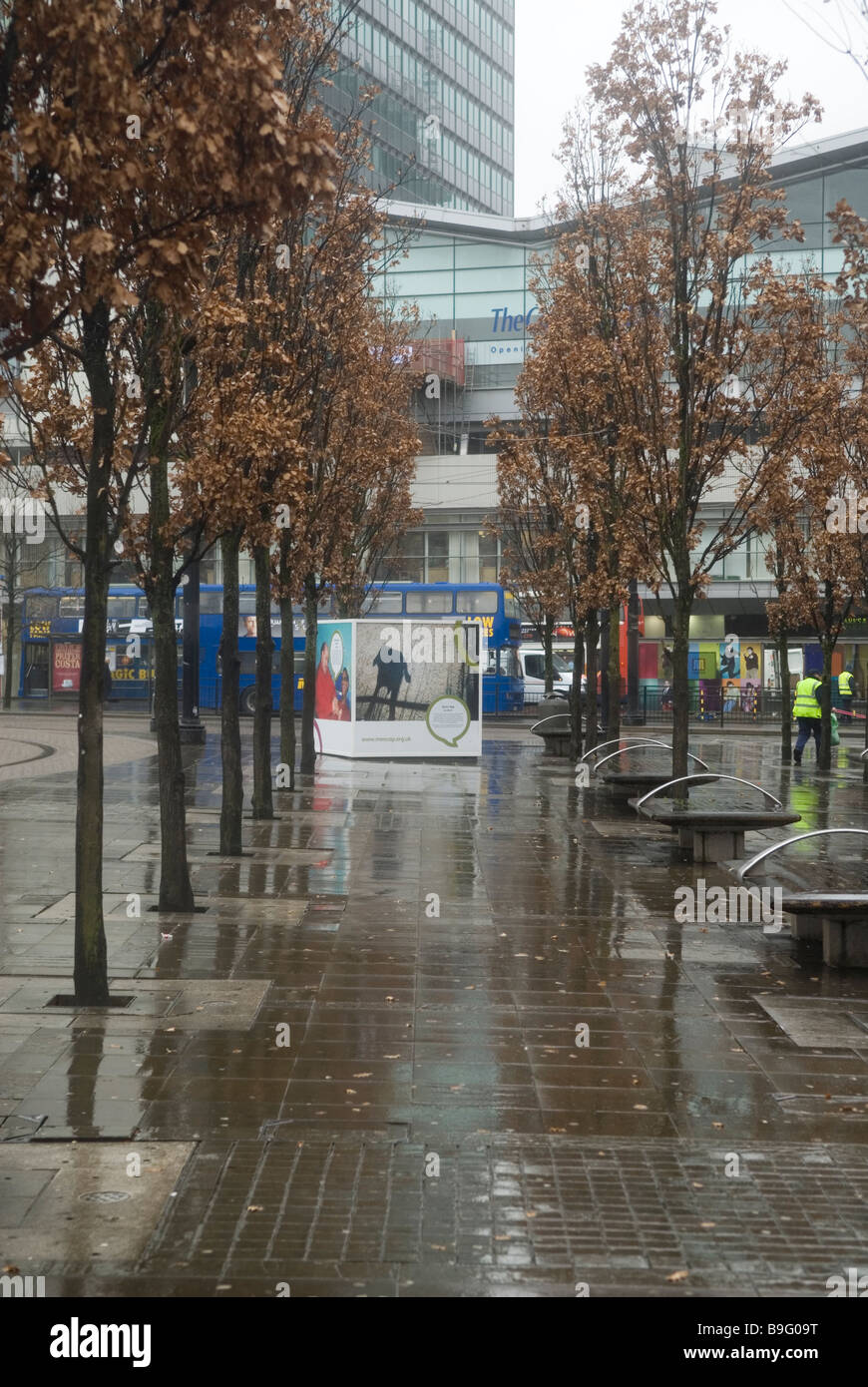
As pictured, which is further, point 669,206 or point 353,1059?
point 669,206

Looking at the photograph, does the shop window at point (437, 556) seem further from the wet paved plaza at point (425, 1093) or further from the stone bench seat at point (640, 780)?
the wet paved plaza at point (425, 1093)

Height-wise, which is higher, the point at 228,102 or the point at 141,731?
the point at 228,102

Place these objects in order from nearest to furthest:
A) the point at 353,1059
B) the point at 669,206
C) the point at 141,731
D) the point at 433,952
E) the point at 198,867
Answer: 1. the point at 353,1059
2. the point at 433,952
3. the point at 198,867
4. the point at 669,206
5. the point at 141,731

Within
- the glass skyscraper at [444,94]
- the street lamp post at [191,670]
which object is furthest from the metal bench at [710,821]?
the glass skyscraper at [444,94]

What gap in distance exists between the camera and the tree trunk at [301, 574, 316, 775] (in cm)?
2392

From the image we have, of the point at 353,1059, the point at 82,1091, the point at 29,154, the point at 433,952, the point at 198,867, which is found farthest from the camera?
the point at 198,867

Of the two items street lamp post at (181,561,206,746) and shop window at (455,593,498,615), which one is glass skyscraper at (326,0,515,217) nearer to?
shop window at (455,593,498,615)

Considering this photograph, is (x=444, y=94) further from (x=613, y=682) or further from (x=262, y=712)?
(x=262, y=712)

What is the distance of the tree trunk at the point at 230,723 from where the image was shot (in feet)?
44.6

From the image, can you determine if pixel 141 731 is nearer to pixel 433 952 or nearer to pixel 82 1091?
pixel 433 952

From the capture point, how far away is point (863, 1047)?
760 centimetres

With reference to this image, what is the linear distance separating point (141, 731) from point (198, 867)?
74.8 feet

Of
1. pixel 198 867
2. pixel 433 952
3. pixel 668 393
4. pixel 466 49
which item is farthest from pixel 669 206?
pixel 466 49
